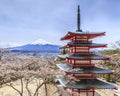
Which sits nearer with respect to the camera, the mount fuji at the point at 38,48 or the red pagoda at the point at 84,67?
the red pagoda at the point at 84,67

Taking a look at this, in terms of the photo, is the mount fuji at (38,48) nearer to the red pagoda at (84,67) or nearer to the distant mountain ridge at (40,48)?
the distant mountain ridge at (40,48)

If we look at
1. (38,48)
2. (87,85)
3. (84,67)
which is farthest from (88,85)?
(38,48)

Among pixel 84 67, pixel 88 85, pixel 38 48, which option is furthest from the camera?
pixel 38 48

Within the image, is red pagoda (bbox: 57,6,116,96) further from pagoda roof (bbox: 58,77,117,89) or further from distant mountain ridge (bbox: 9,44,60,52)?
distant mountain ridge (bbox: 9,44,60,52)

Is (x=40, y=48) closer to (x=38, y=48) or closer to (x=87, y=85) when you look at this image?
(x=38, y=48)

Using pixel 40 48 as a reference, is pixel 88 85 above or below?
below

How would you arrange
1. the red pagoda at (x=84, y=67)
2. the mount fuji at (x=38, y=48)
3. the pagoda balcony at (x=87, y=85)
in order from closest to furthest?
1. the pagoda balcony at (x=87, y=85)
2. the red pagoda at (x=84, y=67)
3. the mount fuji at (x=38, y=48)

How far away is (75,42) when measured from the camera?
2188cm

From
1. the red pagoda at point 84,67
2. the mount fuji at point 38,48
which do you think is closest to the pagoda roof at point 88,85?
the red pagoda at point 84,67

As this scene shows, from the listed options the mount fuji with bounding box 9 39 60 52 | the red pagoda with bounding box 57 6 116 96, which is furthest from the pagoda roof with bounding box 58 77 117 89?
the mount fuji with bounding box 9 39 60 52

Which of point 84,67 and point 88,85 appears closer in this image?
point 88,85

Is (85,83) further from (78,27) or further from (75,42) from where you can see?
(78,27)

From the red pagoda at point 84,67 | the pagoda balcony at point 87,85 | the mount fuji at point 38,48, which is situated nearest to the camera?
the pagoda balcony at point 87,85

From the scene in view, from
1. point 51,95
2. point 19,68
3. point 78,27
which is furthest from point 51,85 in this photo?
point 78,27
